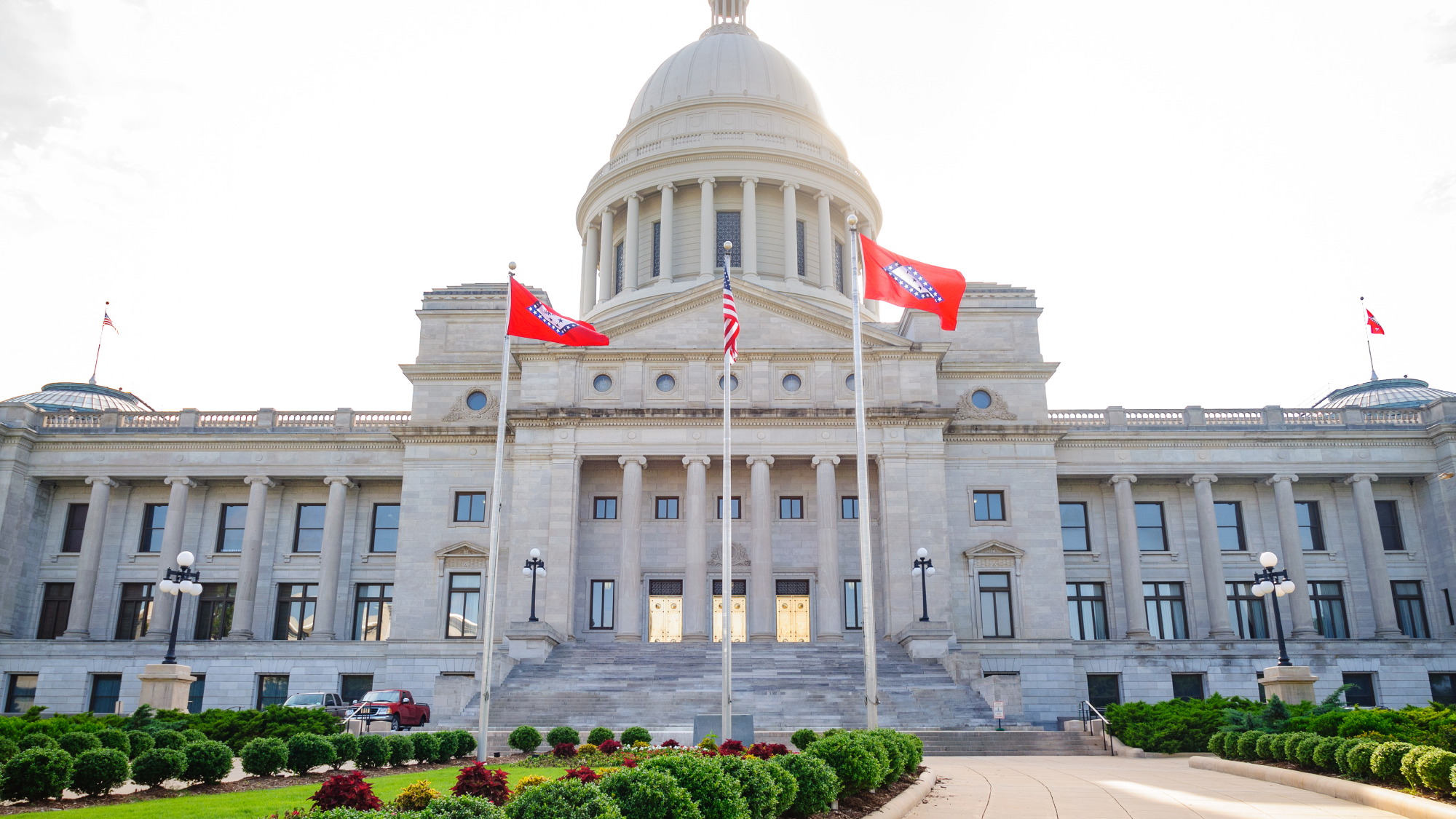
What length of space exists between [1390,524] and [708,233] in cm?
3654

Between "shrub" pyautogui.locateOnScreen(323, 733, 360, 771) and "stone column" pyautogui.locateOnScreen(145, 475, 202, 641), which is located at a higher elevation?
"stone column" pyautogui.locateOnScreen(145, 475, 202, 641)

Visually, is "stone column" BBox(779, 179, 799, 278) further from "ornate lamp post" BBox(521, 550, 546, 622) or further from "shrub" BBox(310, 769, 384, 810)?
"shrub" BBox(310, 769, 384, 810)

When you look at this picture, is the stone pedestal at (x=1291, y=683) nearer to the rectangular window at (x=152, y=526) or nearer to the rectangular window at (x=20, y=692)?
the rectangular window at (x=152, y=526)

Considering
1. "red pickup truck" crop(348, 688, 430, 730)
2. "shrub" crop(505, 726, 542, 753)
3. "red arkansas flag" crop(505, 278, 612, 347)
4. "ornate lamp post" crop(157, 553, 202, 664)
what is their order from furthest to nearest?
"red pickup truck" crop(348, 688, 430, 730)
"ornate lamp post" crop(157, 553, 202, 664)
"red arkansas flag" crop(505, 278, 612, 347)
"shrub" crop(505, 726, 542, 753)

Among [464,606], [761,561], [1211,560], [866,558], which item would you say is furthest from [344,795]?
[1211,560]

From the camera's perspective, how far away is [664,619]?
142 feet

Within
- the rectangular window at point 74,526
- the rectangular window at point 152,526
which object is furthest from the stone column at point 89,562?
the rectangular window at point 152,526

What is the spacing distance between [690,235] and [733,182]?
3.92 meters

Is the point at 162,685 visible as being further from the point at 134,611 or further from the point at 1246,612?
the point at 1246,612

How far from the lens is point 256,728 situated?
22.0 metres

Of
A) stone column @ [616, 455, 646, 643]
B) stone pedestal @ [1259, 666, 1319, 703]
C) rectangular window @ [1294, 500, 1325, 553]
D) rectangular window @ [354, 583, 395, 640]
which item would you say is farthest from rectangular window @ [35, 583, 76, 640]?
rectangular window @ [1294, 500, 1325, 553]

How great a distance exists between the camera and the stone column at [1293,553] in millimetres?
44406

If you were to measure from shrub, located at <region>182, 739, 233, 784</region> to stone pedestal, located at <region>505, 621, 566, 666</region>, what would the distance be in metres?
20.6

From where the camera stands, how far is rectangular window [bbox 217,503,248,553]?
47531 millimetres
